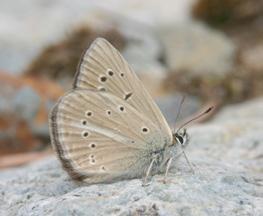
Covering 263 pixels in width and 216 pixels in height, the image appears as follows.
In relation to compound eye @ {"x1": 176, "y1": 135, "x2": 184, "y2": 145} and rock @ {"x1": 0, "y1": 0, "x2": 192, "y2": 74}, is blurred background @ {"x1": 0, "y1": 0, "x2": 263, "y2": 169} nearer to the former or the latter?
rock @ {"x1": 0, "y1": 0, "x2": 192, "y2": 74}

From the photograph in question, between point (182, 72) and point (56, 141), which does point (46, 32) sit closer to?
point (182, 72)

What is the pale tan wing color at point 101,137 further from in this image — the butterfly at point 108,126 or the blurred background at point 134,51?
the blurred background at point 134,51

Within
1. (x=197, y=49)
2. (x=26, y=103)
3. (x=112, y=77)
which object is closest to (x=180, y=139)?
(x=112, y=77)

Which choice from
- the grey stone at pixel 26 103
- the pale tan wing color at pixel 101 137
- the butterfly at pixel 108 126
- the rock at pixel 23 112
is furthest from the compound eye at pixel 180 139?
the grey stone at pixel 26 103

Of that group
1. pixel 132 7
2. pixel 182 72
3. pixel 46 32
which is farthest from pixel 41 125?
pixel 132 7

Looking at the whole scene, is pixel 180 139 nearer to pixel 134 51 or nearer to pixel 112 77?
pixel 112 77

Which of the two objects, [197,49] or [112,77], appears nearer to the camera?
[112,77]
